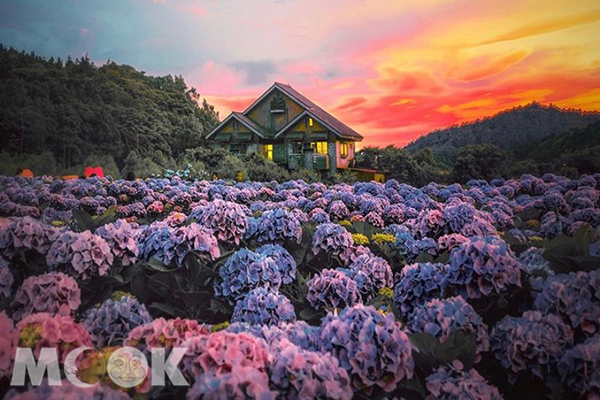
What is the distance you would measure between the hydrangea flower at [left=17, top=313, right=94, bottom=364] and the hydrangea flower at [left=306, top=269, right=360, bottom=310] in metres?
1.25

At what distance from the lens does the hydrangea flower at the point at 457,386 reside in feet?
4.39

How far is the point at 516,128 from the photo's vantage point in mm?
9336

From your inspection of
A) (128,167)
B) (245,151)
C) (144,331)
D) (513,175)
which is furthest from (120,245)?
(245,151)

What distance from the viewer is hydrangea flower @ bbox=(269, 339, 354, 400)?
3.78 ft

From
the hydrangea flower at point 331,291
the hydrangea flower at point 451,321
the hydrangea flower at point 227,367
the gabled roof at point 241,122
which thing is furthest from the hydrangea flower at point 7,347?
the gabled roof at point 241,122

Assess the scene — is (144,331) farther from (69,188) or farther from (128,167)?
(128,167)

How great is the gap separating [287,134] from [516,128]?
16781mm

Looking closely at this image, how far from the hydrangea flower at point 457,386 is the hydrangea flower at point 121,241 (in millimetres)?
1589

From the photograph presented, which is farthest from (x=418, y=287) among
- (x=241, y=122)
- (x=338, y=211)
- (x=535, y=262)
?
(x=241, y=122)

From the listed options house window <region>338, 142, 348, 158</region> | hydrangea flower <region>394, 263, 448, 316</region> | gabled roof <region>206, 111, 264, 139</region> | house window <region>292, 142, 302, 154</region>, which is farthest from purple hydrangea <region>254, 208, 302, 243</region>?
house window <region>338, 142, 348, 158</region>

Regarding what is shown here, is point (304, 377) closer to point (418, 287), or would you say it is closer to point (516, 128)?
point (418, 287)

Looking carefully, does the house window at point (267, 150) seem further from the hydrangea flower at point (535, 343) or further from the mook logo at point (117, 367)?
the mook logo at point (117, 367)

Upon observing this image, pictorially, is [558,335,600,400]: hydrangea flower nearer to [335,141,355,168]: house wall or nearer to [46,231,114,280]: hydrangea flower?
[46,231,114,280]: hydrangea flower

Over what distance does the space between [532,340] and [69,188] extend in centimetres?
680
